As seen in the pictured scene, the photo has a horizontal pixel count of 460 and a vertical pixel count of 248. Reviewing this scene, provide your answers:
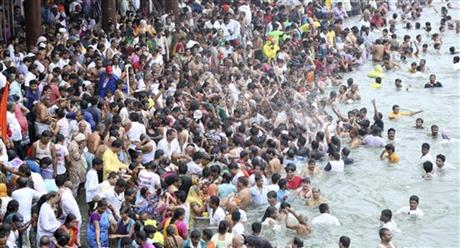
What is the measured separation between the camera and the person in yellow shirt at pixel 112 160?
48.5 ft

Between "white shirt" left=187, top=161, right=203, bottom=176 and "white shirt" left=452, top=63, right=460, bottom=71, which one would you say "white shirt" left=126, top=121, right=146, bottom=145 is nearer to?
"white shirt" left=187, top=161, right=203, bottom=176

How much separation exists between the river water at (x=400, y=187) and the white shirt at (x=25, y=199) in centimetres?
361

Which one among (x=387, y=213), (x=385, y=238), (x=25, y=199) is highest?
(x=25, y=199)

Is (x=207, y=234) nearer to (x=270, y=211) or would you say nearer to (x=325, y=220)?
(x=270, y=211)

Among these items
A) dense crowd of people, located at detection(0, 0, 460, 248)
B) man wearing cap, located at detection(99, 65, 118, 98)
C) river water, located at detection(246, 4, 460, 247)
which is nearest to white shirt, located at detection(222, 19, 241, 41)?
dense crowd of people, located at detection(0, 0, 460, 248)

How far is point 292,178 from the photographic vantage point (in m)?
16.7

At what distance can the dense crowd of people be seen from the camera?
13.4m

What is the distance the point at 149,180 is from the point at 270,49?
33.7 ft

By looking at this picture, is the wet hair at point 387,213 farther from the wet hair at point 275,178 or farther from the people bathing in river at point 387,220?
the wet hair at point 275,178

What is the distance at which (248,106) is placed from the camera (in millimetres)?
19703

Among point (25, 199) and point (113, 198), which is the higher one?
point (25, 199)

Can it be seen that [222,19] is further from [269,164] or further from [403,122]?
[269,164]

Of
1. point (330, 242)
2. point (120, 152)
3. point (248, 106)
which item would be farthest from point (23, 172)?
point (248, 106)

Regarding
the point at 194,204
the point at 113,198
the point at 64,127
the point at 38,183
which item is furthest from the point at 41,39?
the point at 38,183
